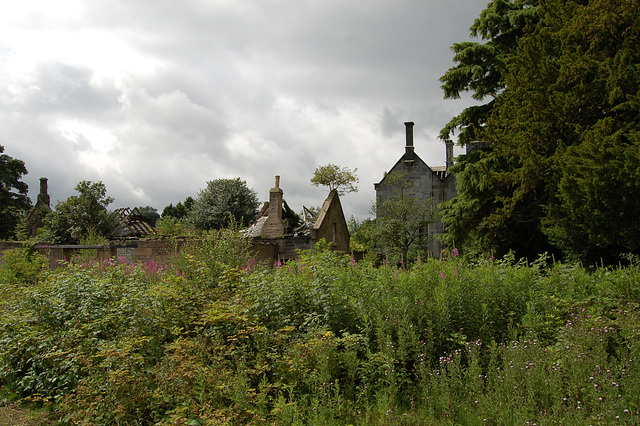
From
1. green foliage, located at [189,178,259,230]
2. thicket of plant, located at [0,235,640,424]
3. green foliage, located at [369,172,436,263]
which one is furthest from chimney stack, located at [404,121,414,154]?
Result: thicket of plant, located at [0,235,640,424]

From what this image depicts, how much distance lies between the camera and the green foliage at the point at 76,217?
32688 millimetres

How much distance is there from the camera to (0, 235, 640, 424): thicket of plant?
4.24 meters

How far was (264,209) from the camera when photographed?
88.9 ft

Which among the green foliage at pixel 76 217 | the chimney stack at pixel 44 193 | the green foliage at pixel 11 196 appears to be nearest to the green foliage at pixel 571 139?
the green foliage at pixel 76 217

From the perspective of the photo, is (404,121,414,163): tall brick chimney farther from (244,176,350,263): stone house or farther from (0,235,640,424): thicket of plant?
(0,235,640,424): thicket of plant

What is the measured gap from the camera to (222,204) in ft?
136

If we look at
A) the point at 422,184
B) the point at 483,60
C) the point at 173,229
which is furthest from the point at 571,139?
the point at 422,184

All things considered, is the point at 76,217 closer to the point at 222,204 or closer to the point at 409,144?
the point at 222,204

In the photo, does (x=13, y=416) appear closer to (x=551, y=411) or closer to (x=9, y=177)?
(x=551, y=411)

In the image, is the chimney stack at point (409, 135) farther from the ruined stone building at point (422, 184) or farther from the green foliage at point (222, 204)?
the green foliage at point (222, 204)

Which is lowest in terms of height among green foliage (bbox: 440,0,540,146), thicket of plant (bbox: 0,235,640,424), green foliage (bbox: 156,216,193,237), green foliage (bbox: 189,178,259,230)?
thicket of plant (bbox: 0,235,640,424)

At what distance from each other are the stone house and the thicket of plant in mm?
10516

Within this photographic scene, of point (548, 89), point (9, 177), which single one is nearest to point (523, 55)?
point (548, 89)

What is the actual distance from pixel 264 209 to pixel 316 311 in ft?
71.1
